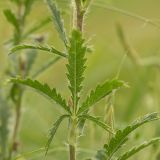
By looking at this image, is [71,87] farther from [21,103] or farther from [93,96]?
[21,103]

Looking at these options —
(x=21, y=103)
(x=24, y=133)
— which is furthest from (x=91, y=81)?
(x=21, y=103)

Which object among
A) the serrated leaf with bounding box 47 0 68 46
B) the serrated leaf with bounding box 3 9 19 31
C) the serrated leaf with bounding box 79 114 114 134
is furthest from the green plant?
the serrated leaf with bounding box 79 114 114 134

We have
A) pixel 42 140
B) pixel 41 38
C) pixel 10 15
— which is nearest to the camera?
pixel 10 15

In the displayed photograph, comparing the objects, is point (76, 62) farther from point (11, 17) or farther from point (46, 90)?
point (11, 17)

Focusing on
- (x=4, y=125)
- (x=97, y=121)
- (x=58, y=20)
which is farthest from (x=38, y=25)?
(x=97, y=121)

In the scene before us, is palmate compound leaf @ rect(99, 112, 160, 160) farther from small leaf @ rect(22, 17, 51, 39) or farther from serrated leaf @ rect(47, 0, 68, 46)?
small leaf @ rect(22, 17, 51, 39)
